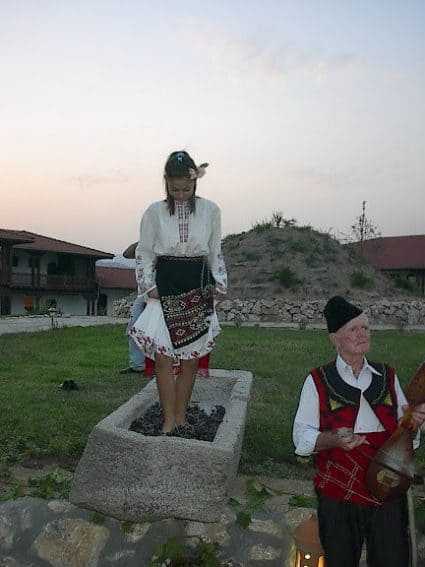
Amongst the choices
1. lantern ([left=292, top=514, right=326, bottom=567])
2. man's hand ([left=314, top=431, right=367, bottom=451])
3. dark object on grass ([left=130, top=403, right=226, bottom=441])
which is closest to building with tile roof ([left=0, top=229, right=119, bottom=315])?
dark object on grass ([left=130, top=403, right=226, bottom=441])

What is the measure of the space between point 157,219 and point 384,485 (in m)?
2.10

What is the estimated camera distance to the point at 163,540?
3.22 metres

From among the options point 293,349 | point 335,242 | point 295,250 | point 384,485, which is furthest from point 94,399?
point 335,242

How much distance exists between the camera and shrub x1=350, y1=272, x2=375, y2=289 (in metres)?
23.2

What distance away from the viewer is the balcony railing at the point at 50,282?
30.3m

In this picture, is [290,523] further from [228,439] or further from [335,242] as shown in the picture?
[335,242]

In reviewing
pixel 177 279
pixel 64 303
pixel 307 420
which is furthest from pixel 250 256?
pixel 307 420

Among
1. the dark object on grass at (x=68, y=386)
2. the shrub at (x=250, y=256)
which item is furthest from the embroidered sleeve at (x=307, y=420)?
the shrub at (x=250, y=256)

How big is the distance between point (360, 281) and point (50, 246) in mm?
16736

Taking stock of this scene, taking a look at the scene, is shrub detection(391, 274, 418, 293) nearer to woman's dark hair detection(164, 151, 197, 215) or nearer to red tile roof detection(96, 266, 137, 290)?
red tile roof detection(96, 266, 137, 290)

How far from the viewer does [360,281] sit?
76.2ft

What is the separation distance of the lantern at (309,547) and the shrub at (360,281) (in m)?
21.3

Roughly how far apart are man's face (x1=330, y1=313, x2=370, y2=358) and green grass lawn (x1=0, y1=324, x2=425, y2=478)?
2.30 meters

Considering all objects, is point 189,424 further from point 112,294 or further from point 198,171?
point 112,294
